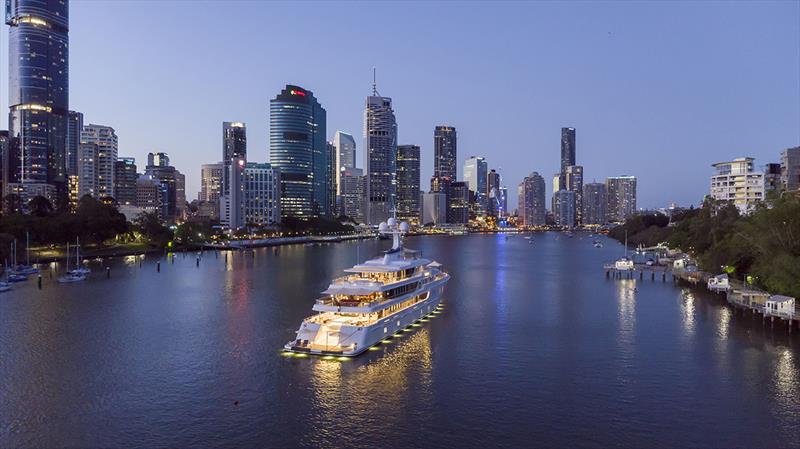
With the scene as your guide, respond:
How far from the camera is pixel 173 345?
131 ft

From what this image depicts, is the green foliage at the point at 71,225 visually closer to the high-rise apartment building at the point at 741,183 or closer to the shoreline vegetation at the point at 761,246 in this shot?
the shoreline vegetation at the point at 761,246

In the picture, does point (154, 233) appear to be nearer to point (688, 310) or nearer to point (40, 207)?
point (40, 207)

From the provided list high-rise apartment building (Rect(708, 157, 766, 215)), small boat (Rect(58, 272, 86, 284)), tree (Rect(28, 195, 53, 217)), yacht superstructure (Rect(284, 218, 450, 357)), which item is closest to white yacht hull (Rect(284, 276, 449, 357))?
yacht superstructure (Rect(284, 218, 450, 357))

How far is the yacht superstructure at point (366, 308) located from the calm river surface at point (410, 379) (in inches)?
60.5

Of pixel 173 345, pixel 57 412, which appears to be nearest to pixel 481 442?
pixel 57 412

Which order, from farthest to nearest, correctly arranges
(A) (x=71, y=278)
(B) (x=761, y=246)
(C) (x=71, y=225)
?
(C) (x=71, y=225) < (A) (x=71, y=278) < (B) (x=761, y=246)

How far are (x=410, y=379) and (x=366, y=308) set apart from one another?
24.4 ft

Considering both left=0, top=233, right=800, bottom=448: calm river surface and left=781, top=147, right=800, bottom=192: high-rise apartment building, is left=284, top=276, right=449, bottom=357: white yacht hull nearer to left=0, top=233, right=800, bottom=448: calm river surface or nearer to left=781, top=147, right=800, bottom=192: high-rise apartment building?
left=0, top=233, right=800, bottom=448: calm river surface

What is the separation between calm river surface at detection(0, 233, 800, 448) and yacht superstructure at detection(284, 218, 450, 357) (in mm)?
1538

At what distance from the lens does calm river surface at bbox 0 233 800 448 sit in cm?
2502

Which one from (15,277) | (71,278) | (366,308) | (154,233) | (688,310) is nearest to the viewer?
(366,308)

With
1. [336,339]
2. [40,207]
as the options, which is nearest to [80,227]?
[40,207]

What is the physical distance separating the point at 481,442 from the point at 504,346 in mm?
16253

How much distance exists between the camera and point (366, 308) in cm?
3800
